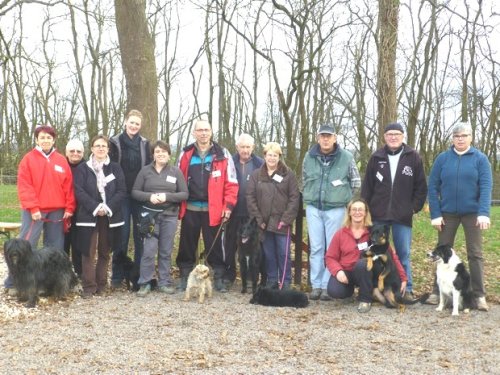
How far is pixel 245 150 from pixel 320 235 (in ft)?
4.74

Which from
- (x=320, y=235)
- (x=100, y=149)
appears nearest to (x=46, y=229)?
(x=100, y=149)

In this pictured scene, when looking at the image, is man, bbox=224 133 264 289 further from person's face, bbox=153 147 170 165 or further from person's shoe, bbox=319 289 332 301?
person's shoe, bbox=319 289 332 301

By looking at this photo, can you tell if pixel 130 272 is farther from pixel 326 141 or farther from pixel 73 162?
pixel 326 141

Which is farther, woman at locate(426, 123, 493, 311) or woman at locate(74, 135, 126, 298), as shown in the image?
woman at locate(74, 135, 126, 298)

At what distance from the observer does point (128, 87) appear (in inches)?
342

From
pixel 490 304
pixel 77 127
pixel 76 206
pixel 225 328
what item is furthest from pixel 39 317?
pixel 77 127

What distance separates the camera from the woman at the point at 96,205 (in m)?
6.20

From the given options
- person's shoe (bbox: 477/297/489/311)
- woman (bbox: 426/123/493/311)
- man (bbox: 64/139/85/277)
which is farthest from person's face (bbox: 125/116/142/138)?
person's shoe (bbox: 477/297/489/311)

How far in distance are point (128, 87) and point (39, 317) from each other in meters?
4.38

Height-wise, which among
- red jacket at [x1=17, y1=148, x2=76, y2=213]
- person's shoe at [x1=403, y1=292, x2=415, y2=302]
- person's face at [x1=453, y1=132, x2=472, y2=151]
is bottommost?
person's shoe at [x1=403, y1=292, x2=415, y2=302]

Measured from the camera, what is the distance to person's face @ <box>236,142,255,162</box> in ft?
22.3

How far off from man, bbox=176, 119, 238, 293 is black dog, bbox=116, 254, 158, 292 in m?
0.55

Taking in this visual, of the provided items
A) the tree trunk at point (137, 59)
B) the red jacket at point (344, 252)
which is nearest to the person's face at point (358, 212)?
the red jacket at point (344, 252)

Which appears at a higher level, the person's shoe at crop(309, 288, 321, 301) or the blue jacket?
the blue jacket
